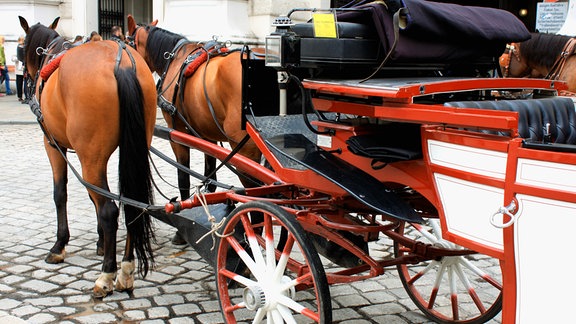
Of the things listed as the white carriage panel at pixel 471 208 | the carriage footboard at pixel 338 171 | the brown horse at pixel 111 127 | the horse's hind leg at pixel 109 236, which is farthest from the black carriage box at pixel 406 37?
the horse's hind leg at pixel 109 236

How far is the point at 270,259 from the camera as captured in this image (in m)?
3.01

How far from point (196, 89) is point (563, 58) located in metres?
3.94

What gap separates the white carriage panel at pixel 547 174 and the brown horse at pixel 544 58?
16.0ft

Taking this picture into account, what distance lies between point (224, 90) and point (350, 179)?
2411 mm

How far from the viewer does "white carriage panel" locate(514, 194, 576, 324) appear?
6.49 ft

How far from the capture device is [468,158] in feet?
7.49

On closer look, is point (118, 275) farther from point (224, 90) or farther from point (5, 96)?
point (5, 96)

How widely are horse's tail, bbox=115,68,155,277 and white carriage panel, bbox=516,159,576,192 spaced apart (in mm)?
2562

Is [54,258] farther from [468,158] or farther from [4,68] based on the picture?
[4,68]

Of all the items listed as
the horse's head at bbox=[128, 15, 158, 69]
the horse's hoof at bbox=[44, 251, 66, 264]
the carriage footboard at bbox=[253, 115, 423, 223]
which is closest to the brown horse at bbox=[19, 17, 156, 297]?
the horse's hoof at bbox=[44, 251, 66, 264]

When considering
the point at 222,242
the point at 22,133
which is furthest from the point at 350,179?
the point at 22,133

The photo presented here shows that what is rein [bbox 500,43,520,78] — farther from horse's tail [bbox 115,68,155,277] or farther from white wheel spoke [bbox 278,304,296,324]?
white wheel spoke [bbox 278,304,296,324]

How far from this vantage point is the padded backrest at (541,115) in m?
2.60

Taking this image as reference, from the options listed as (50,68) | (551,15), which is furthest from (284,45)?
(551,15)
